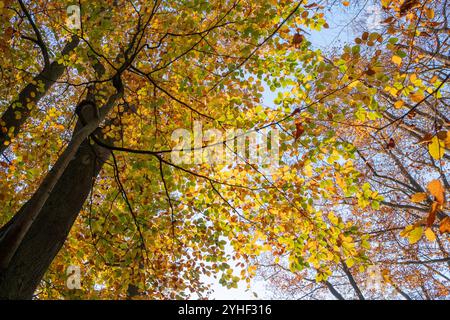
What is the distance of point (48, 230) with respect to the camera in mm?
3453

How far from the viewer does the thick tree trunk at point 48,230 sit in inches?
119

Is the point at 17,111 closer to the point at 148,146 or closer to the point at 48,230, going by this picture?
the point at 148,146

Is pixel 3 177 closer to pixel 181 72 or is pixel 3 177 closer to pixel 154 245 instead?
pixel 154 245

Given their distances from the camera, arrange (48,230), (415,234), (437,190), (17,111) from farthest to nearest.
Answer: (17,111)
(48,230)
(415,234)
(437,190)

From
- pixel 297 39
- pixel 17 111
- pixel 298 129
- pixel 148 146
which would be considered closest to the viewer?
pixel 298 129

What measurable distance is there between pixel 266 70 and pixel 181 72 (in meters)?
1.42

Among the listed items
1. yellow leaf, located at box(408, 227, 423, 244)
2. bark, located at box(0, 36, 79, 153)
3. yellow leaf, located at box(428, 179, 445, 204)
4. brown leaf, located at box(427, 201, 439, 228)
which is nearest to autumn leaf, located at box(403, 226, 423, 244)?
yellow leaf, located at box(408, 227, 423, 244)

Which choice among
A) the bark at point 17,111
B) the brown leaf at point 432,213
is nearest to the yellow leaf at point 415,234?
the brown leaf at point 432,213

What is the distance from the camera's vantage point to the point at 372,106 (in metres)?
3.39

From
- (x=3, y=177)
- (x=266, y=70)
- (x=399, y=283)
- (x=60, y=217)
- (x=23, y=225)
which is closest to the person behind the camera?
(x=23, y=225)

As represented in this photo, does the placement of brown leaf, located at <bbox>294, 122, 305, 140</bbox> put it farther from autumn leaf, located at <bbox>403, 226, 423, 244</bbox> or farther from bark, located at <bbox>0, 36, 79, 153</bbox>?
bark, located at <bbox>0, 36, 79, 153</bbox>

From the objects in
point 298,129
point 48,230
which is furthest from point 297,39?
point 48,230

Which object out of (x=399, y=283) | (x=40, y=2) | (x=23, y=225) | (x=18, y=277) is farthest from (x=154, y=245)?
(x=399, y=283)

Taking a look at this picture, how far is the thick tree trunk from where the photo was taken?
3020 mm
